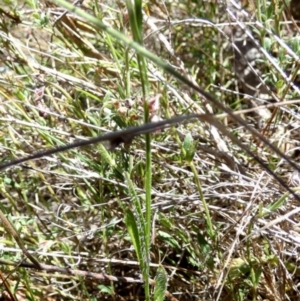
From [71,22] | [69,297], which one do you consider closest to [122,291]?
[69,297]

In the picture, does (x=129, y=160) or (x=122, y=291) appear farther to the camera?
(x=122, y=291)

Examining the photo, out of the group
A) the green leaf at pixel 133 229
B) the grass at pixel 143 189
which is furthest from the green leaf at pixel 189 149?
the green leaf at pixel 133 229

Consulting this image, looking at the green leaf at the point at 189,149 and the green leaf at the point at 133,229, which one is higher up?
the green leaf at the point at 189,149

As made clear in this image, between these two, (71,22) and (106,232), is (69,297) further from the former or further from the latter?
(71,22)

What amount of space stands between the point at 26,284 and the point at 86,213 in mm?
350

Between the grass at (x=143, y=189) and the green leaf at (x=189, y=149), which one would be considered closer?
the green leaf at (x=189, y=149)

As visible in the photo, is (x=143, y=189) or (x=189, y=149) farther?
(x=143, y=189)

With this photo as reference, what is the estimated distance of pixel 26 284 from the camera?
1.24 m

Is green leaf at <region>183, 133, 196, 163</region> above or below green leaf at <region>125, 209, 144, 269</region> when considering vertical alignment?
above

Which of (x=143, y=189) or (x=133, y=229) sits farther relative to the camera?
(x=143, y=189)

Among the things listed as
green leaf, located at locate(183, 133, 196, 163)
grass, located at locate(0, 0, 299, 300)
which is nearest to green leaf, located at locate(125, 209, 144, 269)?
grass, located at locate(0, 0, 299, 300)

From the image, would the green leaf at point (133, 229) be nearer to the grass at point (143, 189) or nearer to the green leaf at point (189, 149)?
the grass at point (143, 189)

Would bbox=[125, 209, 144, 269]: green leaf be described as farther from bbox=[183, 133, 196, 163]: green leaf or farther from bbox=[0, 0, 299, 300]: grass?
bbox=[183, 133, 196, 163]: green leaf

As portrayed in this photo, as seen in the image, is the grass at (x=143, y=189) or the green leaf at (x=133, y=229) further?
the grass at (x=143, y=189)
